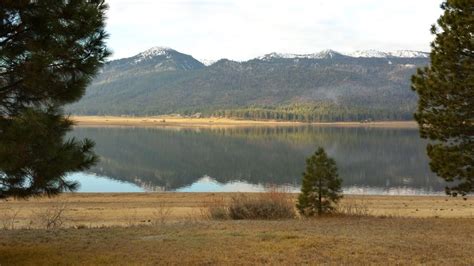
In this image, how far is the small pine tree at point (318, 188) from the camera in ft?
56.2

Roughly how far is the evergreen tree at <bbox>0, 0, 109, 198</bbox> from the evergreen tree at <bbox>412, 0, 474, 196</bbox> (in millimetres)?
9589

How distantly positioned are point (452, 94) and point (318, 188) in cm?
545

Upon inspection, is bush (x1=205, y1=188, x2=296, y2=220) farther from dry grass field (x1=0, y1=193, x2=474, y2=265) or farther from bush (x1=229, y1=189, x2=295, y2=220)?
dry grass field (x1=0, y1=193, x2=474, y2=265)

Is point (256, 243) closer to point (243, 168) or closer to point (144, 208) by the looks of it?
point (144, 208)

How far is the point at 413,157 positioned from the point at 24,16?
80101 millimetres

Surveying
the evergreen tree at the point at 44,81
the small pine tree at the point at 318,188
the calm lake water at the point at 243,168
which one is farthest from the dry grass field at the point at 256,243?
the calm lake water at the point at 243,168

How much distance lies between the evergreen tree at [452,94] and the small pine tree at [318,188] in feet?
12.0

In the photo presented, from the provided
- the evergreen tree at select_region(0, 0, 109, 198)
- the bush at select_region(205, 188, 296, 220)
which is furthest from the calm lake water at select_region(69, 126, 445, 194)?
the evergreen tree at select_region(0, 0, 109, 198)

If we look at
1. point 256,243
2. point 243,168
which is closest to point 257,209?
point 256,243

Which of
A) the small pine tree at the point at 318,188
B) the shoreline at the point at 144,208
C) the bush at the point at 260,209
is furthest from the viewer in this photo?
the shoreline at the point at 144,208

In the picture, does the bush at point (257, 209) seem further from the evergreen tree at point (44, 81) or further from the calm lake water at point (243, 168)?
the calm lake water at point (243, 168)

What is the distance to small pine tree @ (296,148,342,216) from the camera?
1712cm

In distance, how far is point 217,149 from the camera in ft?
307

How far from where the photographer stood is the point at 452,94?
1398 centimetres
